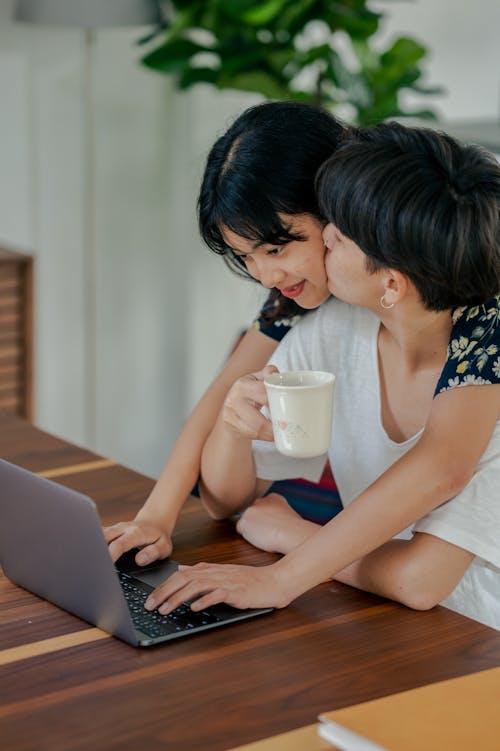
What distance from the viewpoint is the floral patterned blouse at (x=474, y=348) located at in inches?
55.1

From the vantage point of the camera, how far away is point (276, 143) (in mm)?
1525

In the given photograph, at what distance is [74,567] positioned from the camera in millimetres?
1244

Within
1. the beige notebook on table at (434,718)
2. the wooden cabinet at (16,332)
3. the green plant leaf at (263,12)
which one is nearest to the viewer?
the beige notebook on table at (434,718)

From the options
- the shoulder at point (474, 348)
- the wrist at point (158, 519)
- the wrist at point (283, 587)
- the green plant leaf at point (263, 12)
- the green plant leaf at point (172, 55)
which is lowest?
the wrist at point (158, 519)

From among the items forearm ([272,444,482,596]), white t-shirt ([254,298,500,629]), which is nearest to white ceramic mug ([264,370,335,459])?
forearm ([272,444,482,596])

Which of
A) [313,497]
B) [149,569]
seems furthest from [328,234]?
[313,497]

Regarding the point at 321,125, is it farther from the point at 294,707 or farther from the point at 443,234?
the point at 294,707

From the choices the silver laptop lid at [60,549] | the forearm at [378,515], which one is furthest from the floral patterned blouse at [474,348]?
the silver laptop lid at [60,549]

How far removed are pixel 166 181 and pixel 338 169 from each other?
8.19ft

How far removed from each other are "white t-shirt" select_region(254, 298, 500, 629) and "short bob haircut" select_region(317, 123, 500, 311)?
0.28m

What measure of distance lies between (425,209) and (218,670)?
563 millimetres

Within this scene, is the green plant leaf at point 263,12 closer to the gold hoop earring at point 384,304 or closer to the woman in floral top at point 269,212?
the woman in floral top at point 269,212

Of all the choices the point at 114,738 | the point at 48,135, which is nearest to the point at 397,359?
the point at 114,738

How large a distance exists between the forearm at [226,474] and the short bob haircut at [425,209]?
36 centimetres
